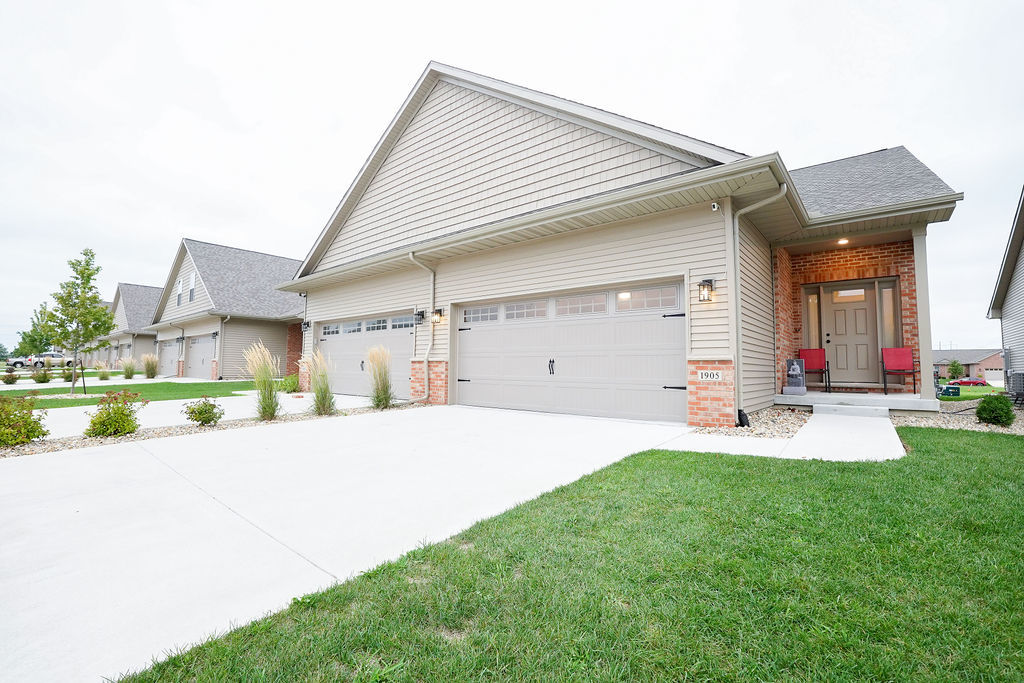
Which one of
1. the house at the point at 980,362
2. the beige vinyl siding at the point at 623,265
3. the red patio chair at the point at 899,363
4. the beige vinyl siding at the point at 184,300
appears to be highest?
the beige vinyl siding at the point at 184,300

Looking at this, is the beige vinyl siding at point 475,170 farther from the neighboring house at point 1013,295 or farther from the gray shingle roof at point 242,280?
the neighboring house at point 1013,295

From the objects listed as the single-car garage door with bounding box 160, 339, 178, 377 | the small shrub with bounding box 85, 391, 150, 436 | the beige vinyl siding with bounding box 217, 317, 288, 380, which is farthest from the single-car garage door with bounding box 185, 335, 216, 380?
the small shrub with bounding box 85, 391, 150, 436

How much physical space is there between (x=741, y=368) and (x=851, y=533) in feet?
13.0

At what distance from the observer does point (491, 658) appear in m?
1.38

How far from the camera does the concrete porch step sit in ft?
21.6

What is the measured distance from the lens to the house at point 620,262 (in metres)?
6.06

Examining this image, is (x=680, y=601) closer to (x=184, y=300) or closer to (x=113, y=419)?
(x=113, y=419)

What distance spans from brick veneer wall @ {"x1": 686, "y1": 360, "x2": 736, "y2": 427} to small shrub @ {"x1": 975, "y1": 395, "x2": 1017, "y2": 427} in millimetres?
3557

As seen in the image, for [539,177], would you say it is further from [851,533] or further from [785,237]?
[851,533]

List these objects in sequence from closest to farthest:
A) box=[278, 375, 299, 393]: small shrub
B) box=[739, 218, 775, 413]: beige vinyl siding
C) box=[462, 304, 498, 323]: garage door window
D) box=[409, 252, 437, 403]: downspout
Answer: box=[739, 218, 775, 413]: beige vinyl siding, box=[462, 304, 498, 323]: garage door window, box=[409, 252, 437, 403]: downspout, box=[278, 375, 299, 393]: small shrub

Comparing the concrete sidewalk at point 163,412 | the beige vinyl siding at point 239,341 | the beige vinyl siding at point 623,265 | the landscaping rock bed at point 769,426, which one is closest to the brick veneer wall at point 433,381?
the beige vinyl siding at point 623,265

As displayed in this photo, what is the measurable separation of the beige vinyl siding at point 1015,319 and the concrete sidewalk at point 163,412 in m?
17.0

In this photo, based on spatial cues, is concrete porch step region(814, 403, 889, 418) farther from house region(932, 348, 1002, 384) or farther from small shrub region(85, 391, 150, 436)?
house region(932, 348, 1002, 384)

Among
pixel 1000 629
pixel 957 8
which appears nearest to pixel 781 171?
pixel 1000 629
